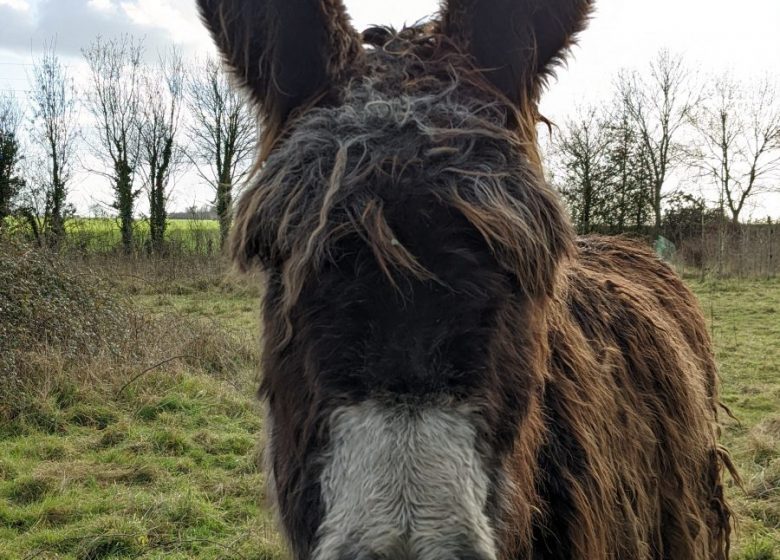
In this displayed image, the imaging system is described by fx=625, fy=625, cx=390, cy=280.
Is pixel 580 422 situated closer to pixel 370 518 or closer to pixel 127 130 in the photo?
pixel 370 518

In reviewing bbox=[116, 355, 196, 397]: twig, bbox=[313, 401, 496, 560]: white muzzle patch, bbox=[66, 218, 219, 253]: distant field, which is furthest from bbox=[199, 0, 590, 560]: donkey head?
bbox=[66, 218, 219, 253]: distant field

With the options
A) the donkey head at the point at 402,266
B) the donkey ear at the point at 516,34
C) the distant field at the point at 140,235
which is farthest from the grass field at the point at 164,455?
the distant field at the point at 140,235

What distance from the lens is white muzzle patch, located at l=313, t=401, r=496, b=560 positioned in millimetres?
1462

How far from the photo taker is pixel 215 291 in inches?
786

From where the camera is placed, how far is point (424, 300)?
1712 millimetres

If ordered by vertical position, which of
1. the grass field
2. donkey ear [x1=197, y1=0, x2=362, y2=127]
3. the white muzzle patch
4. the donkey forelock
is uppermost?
donkey ear [x1=197, y1=0, x2=362, y2=127]

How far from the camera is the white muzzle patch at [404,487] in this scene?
4.80 ft

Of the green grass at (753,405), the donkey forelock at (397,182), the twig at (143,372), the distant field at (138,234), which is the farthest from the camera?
the distant field at (138,234)

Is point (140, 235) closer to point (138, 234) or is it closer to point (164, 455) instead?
point (138, 234)

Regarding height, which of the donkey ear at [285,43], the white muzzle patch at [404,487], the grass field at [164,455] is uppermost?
the donkey ear at [285,43]

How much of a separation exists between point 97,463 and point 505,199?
6275 mm

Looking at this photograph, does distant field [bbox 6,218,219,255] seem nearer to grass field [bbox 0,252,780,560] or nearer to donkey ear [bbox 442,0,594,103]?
grass field [bbox 0,252,780,560]

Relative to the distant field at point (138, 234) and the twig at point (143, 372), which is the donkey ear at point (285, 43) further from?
the distant field at point (138, 234)

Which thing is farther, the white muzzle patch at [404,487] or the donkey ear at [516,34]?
the donkey ear at [516,34]
